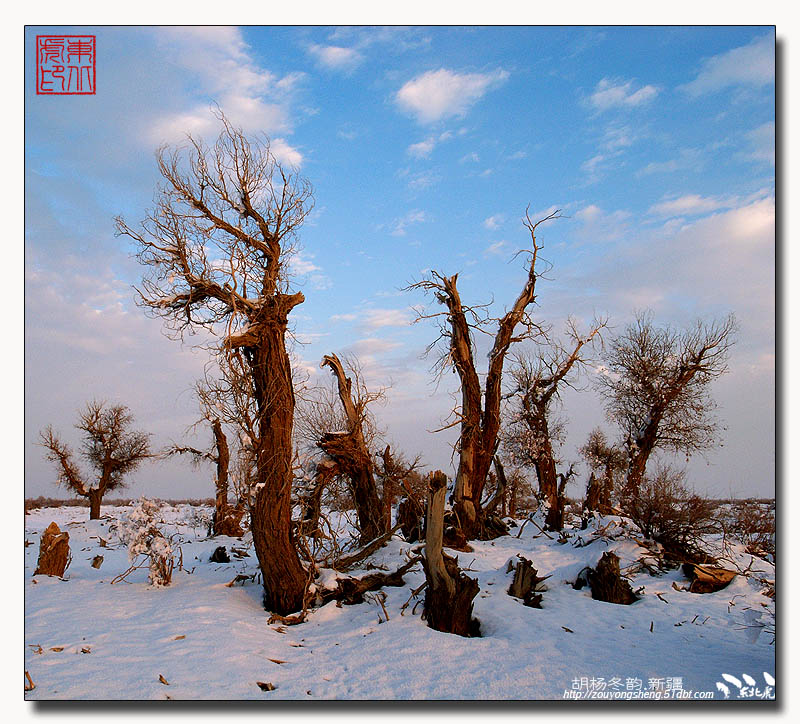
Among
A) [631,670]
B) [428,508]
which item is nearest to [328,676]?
[428,508]

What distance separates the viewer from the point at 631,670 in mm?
6348

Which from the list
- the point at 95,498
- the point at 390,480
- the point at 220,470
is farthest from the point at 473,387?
the point at 95,498

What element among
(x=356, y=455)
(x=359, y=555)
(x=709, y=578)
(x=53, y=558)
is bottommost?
(x=709, y=578)

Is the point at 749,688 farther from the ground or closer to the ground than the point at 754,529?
farther from the ground

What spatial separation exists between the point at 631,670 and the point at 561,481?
11398mm

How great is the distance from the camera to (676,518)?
38.1 feet

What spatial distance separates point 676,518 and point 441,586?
6356 millimetres

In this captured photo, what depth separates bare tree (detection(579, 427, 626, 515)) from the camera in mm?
16000

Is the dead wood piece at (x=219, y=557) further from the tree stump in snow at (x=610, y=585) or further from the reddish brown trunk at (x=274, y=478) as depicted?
the tree stump in snow at (x=610, y=585)

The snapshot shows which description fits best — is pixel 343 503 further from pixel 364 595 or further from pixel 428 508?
pixel 428 508

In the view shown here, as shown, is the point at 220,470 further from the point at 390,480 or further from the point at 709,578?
the point at 709,578

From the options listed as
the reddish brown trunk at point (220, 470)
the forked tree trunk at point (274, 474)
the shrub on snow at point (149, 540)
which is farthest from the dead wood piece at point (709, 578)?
the reddish brown trunk at point (220, 470)
